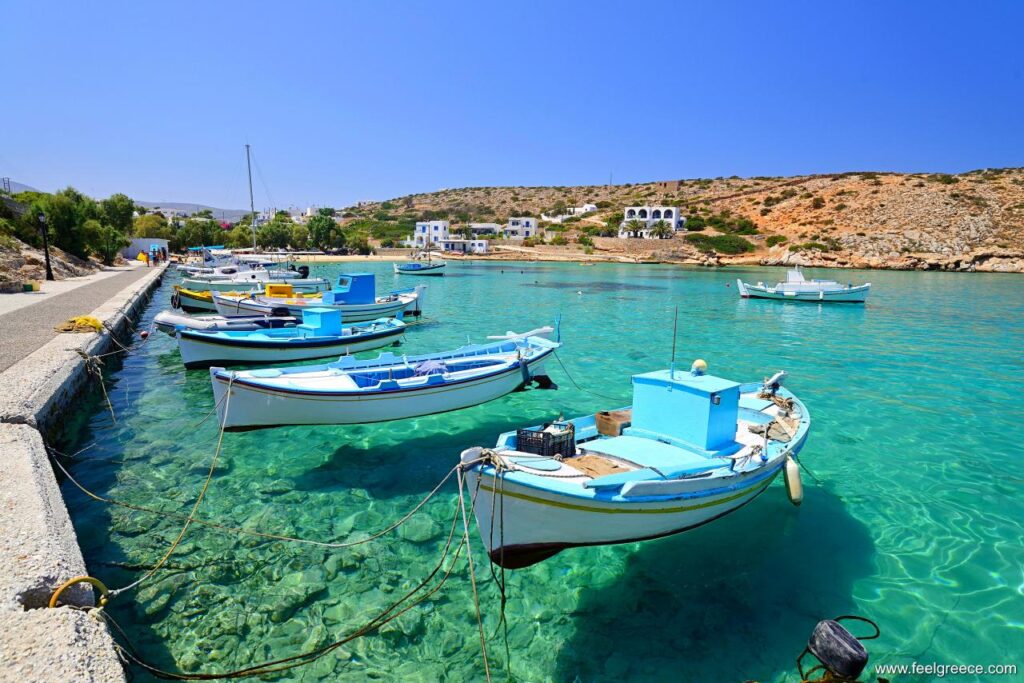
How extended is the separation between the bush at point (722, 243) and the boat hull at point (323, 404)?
287ft

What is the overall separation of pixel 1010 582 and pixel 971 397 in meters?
10.8

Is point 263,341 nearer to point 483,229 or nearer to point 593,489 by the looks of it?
point 593,489

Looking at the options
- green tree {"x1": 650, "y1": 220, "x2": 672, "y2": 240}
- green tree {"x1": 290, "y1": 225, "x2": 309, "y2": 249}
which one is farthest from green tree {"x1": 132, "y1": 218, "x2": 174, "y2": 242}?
green tree {"x1": 650, "y1": 220, "x2": 672, "y2": 240}

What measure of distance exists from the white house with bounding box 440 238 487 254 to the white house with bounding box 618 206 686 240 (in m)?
26.2

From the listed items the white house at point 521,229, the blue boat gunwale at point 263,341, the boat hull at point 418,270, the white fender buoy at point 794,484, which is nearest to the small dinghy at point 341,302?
the blue boat gunwale at point 263,341

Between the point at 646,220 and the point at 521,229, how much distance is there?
2647 centimetres

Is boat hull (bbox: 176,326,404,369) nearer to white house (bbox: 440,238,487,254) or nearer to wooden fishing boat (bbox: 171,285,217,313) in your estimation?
wooden fishing boat (bbox: 171,285,217,313)

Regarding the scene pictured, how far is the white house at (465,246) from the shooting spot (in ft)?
327

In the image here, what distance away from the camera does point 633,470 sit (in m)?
6.24

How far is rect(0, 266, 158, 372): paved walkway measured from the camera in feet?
42.3

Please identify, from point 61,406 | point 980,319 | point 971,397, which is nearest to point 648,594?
point 61,406

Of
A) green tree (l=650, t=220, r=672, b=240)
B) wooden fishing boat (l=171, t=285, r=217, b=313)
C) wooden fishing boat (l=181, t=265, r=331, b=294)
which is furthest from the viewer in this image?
green tree (l=650, t=220, r=672, b=240)

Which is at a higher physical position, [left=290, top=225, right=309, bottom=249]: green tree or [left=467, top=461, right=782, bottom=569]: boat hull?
[left=290, top=225, right=309, bottom=249]: green tree

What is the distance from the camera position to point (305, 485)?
29.4ft
